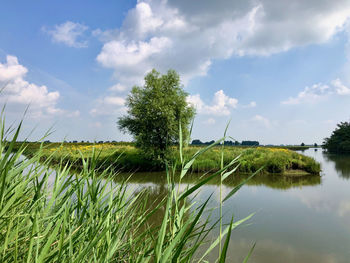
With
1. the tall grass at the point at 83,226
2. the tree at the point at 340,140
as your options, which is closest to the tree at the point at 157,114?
the tall grass at the point at 83,226

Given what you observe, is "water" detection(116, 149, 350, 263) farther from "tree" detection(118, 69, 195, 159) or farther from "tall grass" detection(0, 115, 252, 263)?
"tree" detection(118, 69, 195, 159)

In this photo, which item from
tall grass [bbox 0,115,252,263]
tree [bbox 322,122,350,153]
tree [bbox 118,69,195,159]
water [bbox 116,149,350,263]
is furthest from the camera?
tree [bbox 322,122,350,153]

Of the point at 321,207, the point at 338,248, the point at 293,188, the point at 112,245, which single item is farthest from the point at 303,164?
the point at 112,245

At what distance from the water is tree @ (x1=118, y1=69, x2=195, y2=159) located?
247 inches

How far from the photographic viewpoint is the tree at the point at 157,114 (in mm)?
12438

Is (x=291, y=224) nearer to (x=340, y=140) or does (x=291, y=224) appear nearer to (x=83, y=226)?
(x=83, y=226)

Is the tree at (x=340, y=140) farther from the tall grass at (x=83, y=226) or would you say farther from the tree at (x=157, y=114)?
the tall grass at (x=83, y=226)

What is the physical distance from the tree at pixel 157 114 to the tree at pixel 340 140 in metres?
29.5

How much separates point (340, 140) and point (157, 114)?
3423 cm

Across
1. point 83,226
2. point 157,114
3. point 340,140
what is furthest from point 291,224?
point 340,140

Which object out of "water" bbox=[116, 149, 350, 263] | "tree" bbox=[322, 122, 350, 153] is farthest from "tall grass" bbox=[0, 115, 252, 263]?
"tree" bbox=[322, 122, 350, 153]

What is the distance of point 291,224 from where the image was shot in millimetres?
4508

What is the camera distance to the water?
334 centimetres

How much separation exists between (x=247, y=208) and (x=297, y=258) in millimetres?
2174
